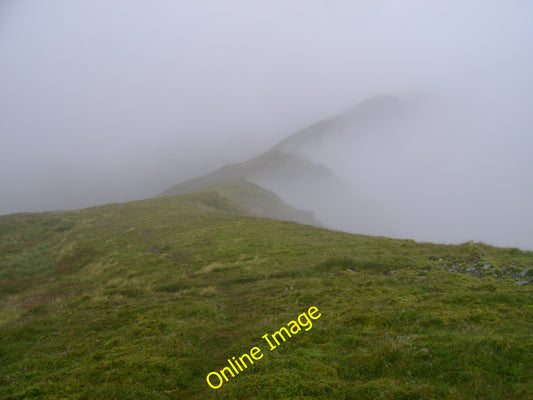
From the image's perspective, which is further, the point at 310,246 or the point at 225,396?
the point at 310,246

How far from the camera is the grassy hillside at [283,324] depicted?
25.9ft

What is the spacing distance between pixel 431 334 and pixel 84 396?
1008cm

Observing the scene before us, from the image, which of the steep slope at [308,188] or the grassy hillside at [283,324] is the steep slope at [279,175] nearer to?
the steep slope at [308,188]

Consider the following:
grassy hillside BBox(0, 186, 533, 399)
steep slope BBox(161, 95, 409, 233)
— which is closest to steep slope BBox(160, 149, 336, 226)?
steep slope BBox(161, 95, 409, 233)

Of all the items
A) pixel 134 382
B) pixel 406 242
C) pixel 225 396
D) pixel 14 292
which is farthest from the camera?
pixel 406 242

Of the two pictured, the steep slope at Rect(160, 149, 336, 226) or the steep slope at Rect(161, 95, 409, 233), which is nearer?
the steep slope at Rect(161, 95, 409, 233)

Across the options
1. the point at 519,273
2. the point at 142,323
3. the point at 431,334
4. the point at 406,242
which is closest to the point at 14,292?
the point at 142,323

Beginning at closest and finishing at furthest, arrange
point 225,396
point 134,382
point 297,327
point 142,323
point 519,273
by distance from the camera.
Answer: point 225,396 < point 134,382 < point 297,327 < point 142,323 < point 519,273

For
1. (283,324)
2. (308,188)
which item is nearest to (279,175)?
(308,188)

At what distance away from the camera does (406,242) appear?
24.4 m

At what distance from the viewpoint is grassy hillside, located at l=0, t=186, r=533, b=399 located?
25.9ft

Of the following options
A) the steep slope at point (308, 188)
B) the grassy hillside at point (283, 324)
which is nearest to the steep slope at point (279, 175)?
the steep slope at point (308, 188)

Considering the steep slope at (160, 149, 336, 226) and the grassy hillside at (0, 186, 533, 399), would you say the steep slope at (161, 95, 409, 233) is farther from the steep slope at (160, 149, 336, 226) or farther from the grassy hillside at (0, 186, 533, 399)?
the grassy hillside at (0, 186, 533, 399)

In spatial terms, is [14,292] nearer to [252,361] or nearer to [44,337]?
[44,337]
